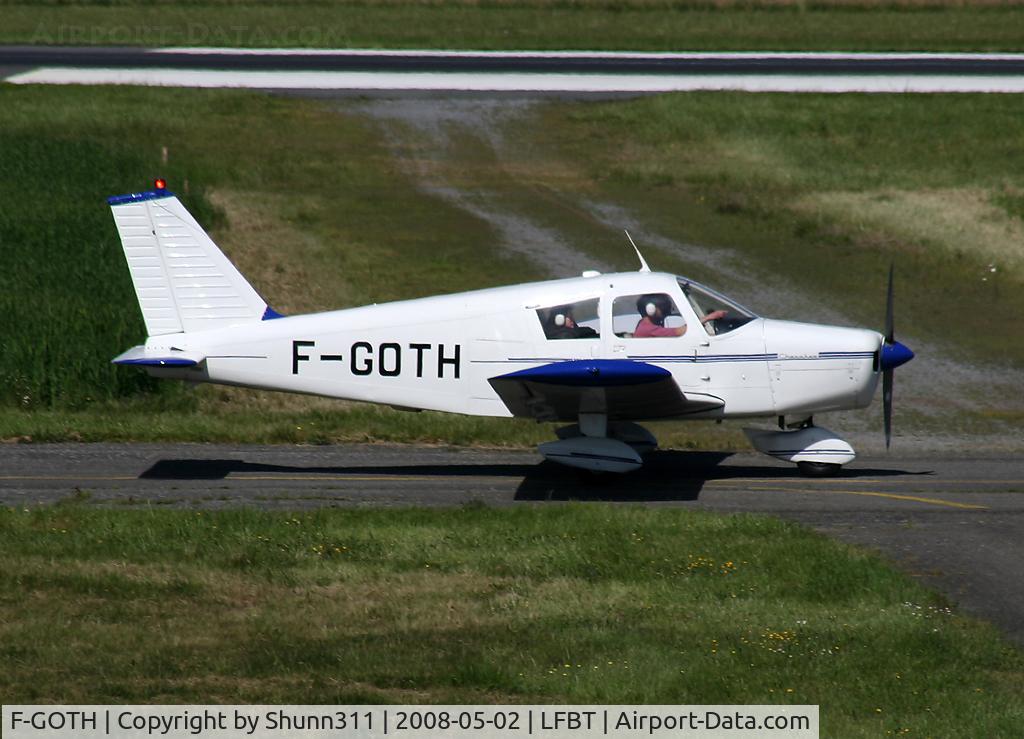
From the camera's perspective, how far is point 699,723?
8.95 meters

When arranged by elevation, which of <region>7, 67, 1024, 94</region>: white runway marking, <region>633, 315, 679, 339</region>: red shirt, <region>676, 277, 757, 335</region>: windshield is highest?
<region>7, 67, 1024, 94</region>: white runway marking

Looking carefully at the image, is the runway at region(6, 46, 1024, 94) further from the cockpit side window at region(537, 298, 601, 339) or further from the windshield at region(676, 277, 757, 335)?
the cockpit side window at region(537, 298, 601, 339)

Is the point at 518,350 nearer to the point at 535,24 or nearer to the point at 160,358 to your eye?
the point at 160,358

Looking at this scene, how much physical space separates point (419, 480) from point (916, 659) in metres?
7.31

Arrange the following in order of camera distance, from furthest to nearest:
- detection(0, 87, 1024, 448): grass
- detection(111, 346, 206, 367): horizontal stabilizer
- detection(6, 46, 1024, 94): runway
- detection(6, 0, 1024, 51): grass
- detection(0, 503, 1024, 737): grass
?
detection(6, 0, 1024, 51): grass
detection(6, 46, 1024, 94): runway
detection(0, 87, 1024, 448): grass
detection(111, 346, 206, 367): horizontal stabilizer
detection(0, 503, 1024, 737): grass

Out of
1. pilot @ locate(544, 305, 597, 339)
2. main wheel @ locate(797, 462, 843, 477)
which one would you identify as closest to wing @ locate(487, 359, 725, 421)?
pilot @ locate(544, 305, 597, 339)

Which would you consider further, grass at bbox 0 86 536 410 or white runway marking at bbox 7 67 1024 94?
white runway marking at bbox 7 67 1024 94

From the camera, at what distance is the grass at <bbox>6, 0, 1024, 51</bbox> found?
5334cm

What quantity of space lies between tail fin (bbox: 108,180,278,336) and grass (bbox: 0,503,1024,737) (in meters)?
2.70

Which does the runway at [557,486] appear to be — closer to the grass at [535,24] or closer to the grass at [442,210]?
the grass at [442,210]

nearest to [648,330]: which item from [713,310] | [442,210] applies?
[713,310]

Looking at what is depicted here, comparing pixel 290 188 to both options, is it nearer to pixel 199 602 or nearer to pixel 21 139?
pixel 21 139

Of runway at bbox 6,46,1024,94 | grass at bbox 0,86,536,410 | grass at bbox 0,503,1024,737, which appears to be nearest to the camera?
grass at bbox 0,503,1024,737

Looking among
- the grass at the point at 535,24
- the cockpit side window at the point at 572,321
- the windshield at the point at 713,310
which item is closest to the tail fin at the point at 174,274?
the cockpit side window at the point at 572,321
